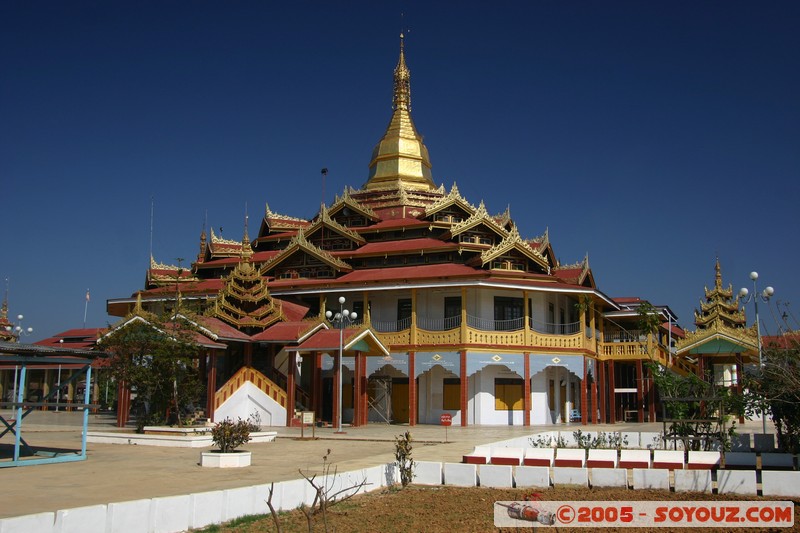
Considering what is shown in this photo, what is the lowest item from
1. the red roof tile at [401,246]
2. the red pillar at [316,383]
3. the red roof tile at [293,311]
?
the red pillar at [316,383]

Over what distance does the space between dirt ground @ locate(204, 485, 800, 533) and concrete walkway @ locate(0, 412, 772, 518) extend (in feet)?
7.18

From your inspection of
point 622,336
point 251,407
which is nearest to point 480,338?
point 251,407

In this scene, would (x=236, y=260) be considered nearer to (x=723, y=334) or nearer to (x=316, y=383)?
(x=316, y=383)

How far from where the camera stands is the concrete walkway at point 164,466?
41.2 ft

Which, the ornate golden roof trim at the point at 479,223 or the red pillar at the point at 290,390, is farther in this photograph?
the ornate golden roof trim at the point at 479,223

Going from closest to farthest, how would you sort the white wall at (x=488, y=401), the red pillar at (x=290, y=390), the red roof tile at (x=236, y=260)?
the red pillar at (x=290, y=390)
the white wall at (x=488, y=401)
the red roof tile at (x=236, y=260)

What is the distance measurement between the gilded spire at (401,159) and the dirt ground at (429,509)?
3486 cm

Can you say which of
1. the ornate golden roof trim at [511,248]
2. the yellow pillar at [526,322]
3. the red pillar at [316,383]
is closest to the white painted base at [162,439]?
the red pillar at [316,383]

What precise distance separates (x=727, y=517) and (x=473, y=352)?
73.4 ft

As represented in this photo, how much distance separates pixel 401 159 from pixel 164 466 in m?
34.1

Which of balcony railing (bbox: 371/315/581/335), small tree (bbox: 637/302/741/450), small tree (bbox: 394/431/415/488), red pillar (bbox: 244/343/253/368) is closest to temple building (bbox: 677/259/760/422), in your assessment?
balcony railing (bbox: 371/315/581/335)

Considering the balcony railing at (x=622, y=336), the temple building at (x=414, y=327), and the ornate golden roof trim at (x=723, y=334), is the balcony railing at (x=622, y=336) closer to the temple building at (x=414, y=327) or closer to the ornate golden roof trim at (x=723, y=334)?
the temple building at (x=414, y=327)

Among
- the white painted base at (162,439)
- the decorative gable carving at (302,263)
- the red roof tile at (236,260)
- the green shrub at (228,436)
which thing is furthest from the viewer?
the red roof tile at (236,260)

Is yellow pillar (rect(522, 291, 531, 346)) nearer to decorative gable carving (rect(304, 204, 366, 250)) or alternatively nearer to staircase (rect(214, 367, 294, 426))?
decorative gable carving (rect(304, 204, 366, 250))
